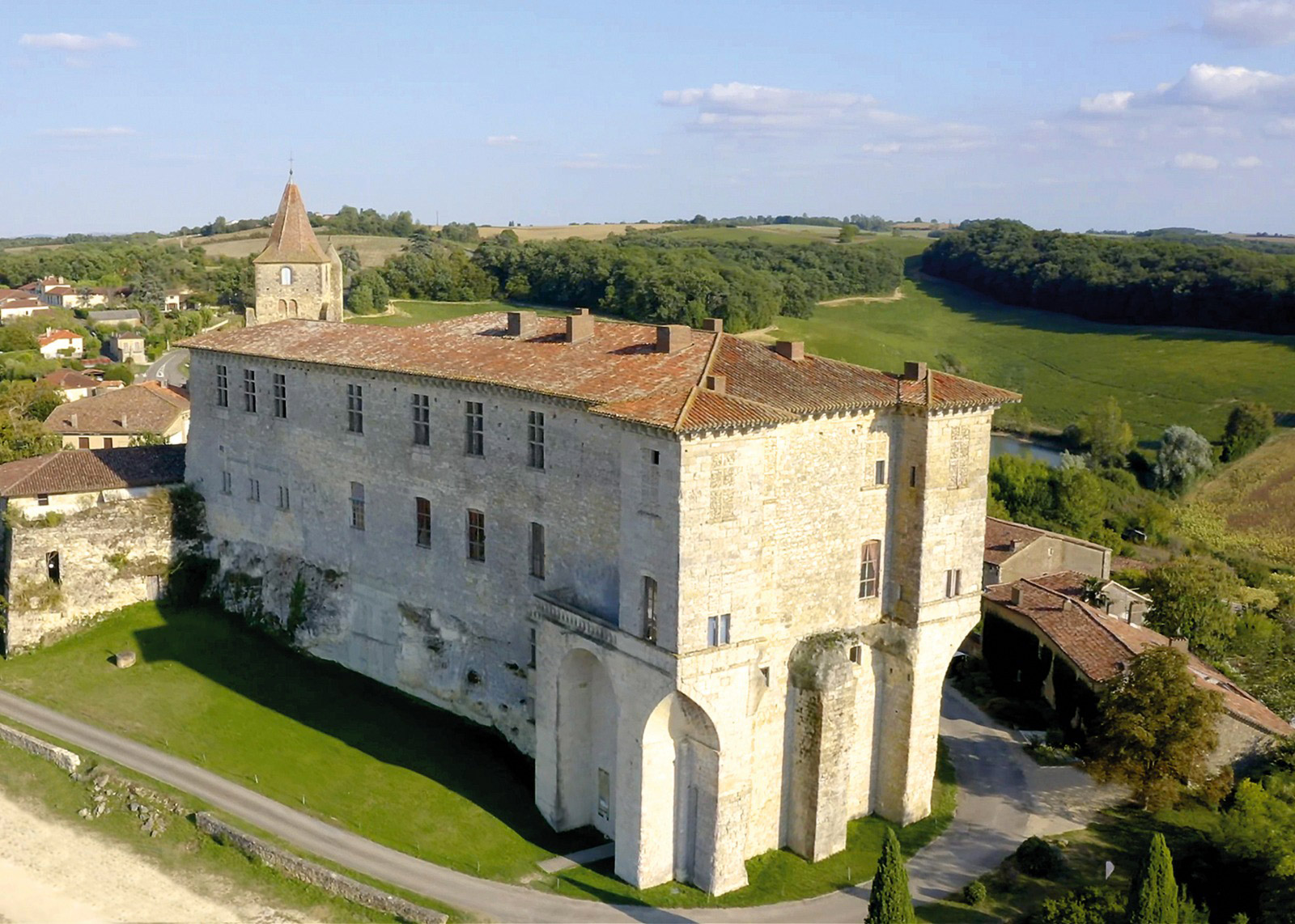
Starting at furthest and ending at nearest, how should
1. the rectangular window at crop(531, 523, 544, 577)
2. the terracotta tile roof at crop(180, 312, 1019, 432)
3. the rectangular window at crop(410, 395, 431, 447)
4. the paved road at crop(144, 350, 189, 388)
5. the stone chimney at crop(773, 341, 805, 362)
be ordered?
the paved road at crop(144, 350, 189, 388) < the rectangular window at crop(410, 395, 431, 447) < the rectangular window at crop(531, 523, 544, 577) < the stone chimney at crop(773, 341, 805, 362) < the terracotta tile roof at crop(180, 312, 1019, 432)

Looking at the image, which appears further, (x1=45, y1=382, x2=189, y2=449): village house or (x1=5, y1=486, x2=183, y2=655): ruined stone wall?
(x1=45, y1=382, x2=189, y2=449): village house

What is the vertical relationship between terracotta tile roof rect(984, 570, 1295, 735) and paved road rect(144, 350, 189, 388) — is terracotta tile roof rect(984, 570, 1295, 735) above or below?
below

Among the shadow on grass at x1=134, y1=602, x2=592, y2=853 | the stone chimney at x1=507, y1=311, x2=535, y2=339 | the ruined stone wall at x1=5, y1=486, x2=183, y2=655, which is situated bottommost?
the shadow on grass at x1=134, y1=602, x2=592, y2=853

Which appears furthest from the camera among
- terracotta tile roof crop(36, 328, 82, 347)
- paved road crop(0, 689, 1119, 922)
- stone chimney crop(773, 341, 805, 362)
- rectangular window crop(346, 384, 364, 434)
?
terracotta tile roof crop(36, 328, 82, 347)

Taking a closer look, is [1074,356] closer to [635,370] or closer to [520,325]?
[520,325]

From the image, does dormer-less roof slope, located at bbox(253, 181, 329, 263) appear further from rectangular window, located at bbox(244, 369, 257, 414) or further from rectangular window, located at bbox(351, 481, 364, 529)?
rectangular window, located at bbox(351, 481, 364, 529)

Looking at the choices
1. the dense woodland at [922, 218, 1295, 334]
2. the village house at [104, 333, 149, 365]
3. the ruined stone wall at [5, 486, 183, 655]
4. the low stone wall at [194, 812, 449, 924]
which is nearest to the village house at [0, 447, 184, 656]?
the ruined stone wall at [5, 486, 183, 655]

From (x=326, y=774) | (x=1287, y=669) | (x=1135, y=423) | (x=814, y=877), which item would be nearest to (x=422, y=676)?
(x=326, y=774)
